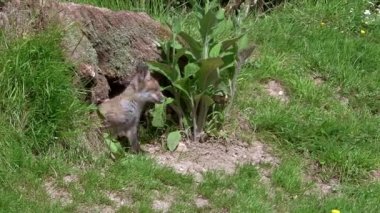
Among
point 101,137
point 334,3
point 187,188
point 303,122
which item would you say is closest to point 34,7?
point 101,137

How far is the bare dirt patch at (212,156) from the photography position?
6.52m

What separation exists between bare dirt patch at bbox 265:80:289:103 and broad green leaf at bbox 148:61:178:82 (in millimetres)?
1284

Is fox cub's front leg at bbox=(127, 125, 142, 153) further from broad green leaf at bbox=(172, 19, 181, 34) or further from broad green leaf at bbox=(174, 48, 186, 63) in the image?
broad green leaf at bbox=(172, 19, 181, 34)

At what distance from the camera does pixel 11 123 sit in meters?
6.09

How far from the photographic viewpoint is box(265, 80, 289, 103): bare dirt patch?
7660mm

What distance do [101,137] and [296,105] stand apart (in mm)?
1996

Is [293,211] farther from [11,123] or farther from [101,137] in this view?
[11,123]

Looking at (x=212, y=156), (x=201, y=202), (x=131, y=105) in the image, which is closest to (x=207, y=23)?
(x=131, y=105)

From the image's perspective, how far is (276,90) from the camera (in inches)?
306

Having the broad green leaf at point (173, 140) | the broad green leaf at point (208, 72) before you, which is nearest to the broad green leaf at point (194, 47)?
the broad green leaf at point (208, 72)

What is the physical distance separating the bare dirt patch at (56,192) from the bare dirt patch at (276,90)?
2537 millimetres

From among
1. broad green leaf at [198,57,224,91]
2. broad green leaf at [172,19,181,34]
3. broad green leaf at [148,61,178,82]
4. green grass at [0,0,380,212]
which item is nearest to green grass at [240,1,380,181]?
green grass at [0,0,380,212]

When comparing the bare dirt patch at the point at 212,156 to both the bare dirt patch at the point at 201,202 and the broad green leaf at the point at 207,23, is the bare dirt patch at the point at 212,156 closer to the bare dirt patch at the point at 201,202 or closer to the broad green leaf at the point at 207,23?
the bare dirt patch at the point at 201,202

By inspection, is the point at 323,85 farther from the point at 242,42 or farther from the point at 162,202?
the point at 162,202
